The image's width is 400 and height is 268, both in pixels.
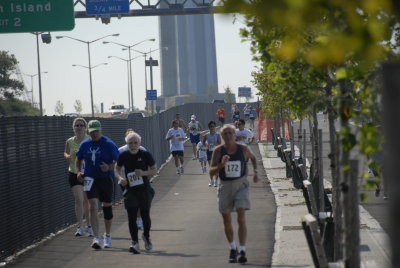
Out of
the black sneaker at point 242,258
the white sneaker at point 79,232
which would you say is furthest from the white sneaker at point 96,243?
the black sneaker at point 242,258

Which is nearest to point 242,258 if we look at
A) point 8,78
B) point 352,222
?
point 352,222

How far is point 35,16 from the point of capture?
21062 millimetres

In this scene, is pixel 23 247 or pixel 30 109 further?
pixel 30 109

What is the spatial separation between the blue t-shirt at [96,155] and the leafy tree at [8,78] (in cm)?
9495

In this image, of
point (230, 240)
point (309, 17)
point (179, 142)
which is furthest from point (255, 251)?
point (179, 142)

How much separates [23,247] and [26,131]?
1.83 m

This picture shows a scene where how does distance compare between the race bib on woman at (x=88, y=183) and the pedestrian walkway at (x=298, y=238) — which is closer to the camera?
the pedestrian walkway at (x=298, y=238)

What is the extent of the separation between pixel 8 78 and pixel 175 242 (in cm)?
9575

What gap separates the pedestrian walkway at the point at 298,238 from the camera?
39.2 feet

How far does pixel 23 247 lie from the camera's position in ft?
47.9

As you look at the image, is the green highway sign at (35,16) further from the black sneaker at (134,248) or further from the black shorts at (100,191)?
the black sneaker at (134,248)

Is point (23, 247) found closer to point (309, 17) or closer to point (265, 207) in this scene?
point (265, 207)

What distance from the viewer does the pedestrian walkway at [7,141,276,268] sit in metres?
12.8

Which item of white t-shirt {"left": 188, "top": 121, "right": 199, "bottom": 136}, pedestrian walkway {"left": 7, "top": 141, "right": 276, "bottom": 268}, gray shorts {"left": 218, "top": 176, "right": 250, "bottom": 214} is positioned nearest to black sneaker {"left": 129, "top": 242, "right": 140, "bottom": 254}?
pedestrian walkway {"left": 7, "top": 141, "right": 276, "bottom": 268}
